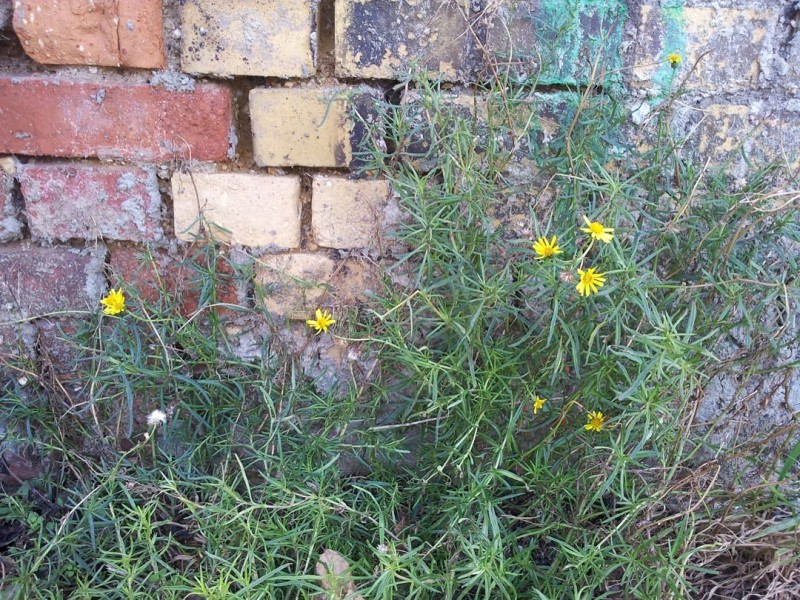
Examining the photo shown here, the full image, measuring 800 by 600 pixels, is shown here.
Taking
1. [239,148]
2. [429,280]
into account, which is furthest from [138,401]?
[429,280]

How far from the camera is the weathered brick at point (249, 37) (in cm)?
142

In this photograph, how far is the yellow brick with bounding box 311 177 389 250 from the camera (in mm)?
1498

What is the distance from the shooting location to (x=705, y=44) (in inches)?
56.4

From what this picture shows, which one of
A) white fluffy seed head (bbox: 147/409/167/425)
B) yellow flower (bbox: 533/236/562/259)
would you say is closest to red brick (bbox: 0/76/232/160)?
white fluffy seed head (bbox: 147/409/167/425)

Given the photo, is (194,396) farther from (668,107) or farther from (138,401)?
(668,107)

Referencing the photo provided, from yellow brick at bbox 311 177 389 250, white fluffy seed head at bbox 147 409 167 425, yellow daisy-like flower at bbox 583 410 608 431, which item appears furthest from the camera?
yellow brick at bbox 311 177 389 250

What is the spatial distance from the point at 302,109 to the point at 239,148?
0.18 m

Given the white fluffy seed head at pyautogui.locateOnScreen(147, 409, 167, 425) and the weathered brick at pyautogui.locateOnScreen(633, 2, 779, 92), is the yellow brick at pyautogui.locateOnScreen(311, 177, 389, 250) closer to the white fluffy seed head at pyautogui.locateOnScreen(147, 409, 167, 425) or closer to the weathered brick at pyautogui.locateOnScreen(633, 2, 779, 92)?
the white fluffy seed head at pyautogui.locateOnScreen(147, 409, 167, 425)

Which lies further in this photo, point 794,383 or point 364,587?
point 794,383

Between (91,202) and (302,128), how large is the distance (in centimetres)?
51

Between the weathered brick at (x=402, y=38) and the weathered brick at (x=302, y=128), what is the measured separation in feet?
0.28

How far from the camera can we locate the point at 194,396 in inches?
58.1

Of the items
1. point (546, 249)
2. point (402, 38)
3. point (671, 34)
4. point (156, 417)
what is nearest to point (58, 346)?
point (156, 417)

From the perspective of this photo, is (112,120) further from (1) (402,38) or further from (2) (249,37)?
(1) (402,38)
